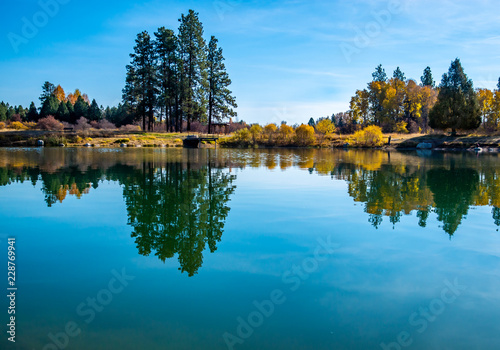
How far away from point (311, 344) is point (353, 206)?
752cm

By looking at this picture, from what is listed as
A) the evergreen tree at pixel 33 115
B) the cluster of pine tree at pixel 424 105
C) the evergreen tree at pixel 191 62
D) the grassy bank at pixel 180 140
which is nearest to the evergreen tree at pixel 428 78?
the cluster of pine tree at pixel 424 105

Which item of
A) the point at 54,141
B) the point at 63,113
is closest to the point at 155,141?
the point at 54,141

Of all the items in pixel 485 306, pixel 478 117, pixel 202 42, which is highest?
pixel 202 42

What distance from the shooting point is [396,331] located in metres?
4.06

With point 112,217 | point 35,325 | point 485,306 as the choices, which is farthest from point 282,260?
point 112,217

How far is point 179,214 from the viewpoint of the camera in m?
9.18

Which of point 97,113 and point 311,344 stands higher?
point 97,113

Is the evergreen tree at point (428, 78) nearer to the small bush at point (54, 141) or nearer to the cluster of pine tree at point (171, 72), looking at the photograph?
the cluster of pine tree at point (171, 72)

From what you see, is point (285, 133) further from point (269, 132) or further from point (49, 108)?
point (49, 108)

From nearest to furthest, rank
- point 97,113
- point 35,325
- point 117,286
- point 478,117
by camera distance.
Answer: point 35,325, point 117,286, point 478,117, point 97,113

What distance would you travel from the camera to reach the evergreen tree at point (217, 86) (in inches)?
2442

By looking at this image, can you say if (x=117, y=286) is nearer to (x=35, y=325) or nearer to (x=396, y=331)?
(x=35, y=325)

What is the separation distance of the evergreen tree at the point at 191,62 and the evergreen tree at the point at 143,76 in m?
4.69

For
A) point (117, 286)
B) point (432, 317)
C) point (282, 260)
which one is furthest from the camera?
point (282, 260)
